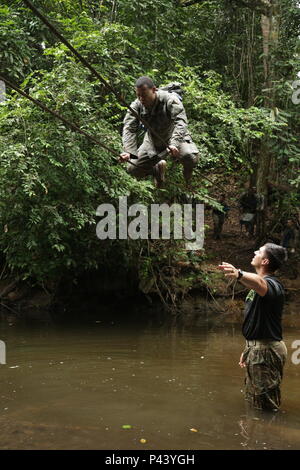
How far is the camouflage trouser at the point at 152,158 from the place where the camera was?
514cm

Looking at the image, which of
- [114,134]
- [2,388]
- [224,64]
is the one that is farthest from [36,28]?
[2,388]

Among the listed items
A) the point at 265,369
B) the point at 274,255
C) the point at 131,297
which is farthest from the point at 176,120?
the point at 131,297

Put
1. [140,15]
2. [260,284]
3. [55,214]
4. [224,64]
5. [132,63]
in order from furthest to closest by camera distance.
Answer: [224,64], [140,15], [132,63], [55,214], [260,284]

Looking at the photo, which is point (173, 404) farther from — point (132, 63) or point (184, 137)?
point (132, 63)

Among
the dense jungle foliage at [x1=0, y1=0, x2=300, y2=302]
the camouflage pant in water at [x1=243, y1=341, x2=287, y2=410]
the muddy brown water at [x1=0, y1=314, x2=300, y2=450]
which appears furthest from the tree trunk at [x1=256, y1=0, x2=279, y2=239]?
A: the camouflage pant in water at [x1=243, y1=341, x2=287, y2=410]

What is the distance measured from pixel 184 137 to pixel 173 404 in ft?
8.17

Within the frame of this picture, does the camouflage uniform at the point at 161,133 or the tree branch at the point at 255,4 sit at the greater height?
the tree branch at the point at 255,4

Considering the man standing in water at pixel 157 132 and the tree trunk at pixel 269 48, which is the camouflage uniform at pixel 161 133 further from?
the tree trunk at pixel 269 48

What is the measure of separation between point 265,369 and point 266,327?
347mm

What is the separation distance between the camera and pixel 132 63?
9766 millimetres

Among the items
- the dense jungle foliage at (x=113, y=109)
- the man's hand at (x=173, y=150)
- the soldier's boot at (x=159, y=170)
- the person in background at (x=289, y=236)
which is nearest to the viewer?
the man's hand at (x=173, y=150)

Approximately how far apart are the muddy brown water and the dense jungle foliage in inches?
72.9

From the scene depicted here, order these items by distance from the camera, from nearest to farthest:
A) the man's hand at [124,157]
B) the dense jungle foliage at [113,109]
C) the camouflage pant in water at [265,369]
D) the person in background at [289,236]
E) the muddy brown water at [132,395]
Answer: the muddy brown water at [132,395], the camouflage pant in water at [265,369], the man's hand at [124,157], the dense jungle foliage at [113,109], the person in background at [289,236]

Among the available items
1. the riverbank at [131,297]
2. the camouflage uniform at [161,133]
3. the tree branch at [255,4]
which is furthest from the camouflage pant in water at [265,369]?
the tree branch at [255,4]
